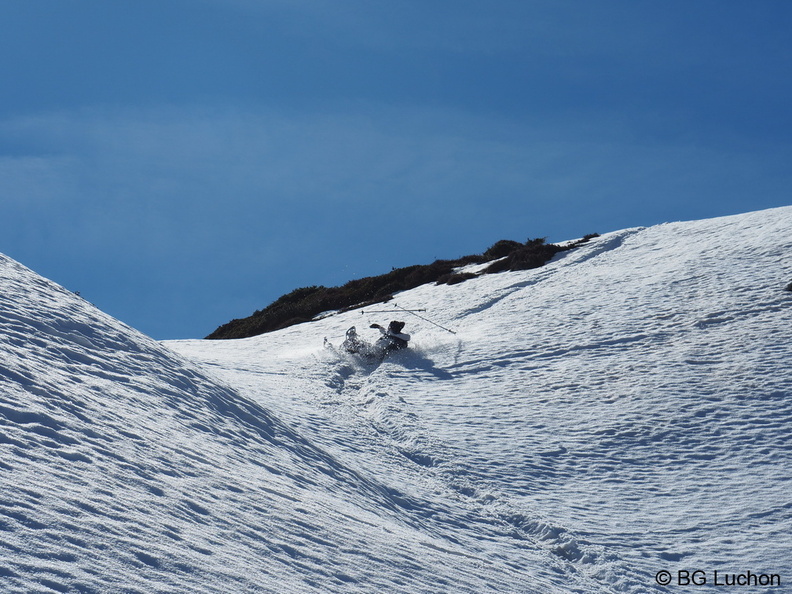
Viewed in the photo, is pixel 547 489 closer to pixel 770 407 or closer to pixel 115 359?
pixel 770 407

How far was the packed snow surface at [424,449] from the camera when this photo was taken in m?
7.09


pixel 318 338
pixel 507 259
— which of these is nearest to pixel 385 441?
pixel 318 338

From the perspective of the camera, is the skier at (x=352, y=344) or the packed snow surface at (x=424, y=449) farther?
the skier at (x=352, y=344)

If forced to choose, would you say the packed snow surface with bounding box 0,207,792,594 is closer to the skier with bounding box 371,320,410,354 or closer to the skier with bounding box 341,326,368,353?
the skier with bounding box 341,326,368,353

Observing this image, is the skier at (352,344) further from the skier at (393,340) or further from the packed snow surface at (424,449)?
the skier at (393,340)

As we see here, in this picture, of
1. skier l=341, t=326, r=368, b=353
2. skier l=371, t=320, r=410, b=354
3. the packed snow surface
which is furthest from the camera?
skier l=371, t=320, r=410, b=354

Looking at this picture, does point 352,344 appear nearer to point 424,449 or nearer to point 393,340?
point 393,340

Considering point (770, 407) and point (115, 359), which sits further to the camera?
point (770, 407)

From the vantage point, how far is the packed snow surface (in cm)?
709

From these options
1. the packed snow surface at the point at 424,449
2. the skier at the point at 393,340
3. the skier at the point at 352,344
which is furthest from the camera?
the skier at the point at 393,340

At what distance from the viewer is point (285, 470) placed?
1129 cm

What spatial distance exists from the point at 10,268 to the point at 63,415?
19.8ft

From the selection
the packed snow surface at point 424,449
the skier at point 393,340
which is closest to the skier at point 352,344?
the packed snow surface at point 424,449

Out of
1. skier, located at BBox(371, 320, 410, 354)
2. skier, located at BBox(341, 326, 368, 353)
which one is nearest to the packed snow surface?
skier, located at BBox(341, 326, 368, 353)
